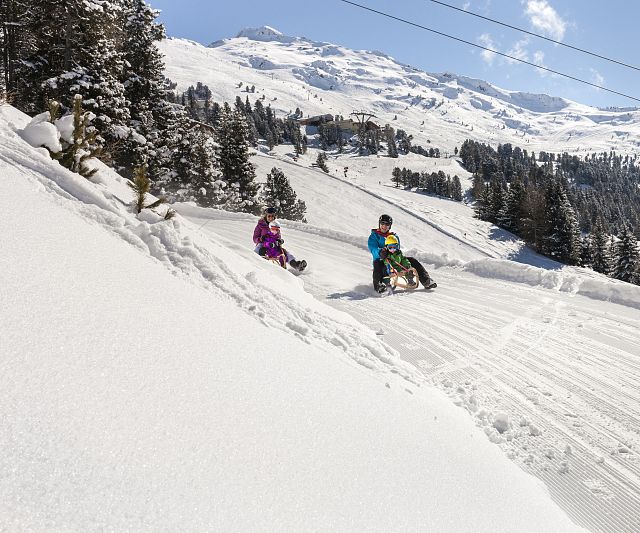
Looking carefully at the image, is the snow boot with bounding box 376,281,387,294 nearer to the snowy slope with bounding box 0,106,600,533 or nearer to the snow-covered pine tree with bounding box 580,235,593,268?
the snowy slope with bounding box 0,106,600,533

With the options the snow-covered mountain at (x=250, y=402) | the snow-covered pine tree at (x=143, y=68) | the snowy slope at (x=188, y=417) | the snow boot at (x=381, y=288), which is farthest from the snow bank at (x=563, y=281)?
the snow-covered pine tree at (x=143, y=68)

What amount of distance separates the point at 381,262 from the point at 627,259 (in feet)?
164

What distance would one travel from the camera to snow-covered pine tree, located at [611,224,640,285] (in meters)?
45.9

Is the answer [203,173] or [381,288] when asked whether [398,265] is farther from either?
[203,173]

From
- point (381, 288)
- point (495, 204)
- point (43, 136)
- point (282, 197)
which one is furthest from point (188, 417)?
point (495, 204)

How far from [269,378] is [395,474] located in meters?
0.85

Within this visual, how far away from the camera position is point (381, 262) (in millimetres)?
8781

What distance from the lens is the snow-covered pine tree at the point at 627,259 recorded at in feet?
151

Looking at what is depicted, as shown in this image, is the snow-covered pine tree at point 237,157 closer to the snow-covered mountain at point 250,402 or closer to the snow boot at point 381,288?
the snow boot at point 381,288

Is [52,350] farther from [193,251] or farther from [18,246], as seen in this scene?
[193,251]

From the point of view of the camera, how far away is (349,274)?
10.6 meters

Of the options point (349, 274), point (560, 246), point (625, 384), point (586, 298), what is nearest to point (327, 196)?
point (560, 246)

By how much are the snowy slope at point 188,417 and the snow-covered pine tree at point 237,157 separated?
26.4 meters

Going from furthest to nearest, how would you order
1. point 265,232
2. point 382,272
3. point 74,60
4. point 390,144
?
1. point 390,144
2. point 74,60
3. point 265,232
4. point 382,272
